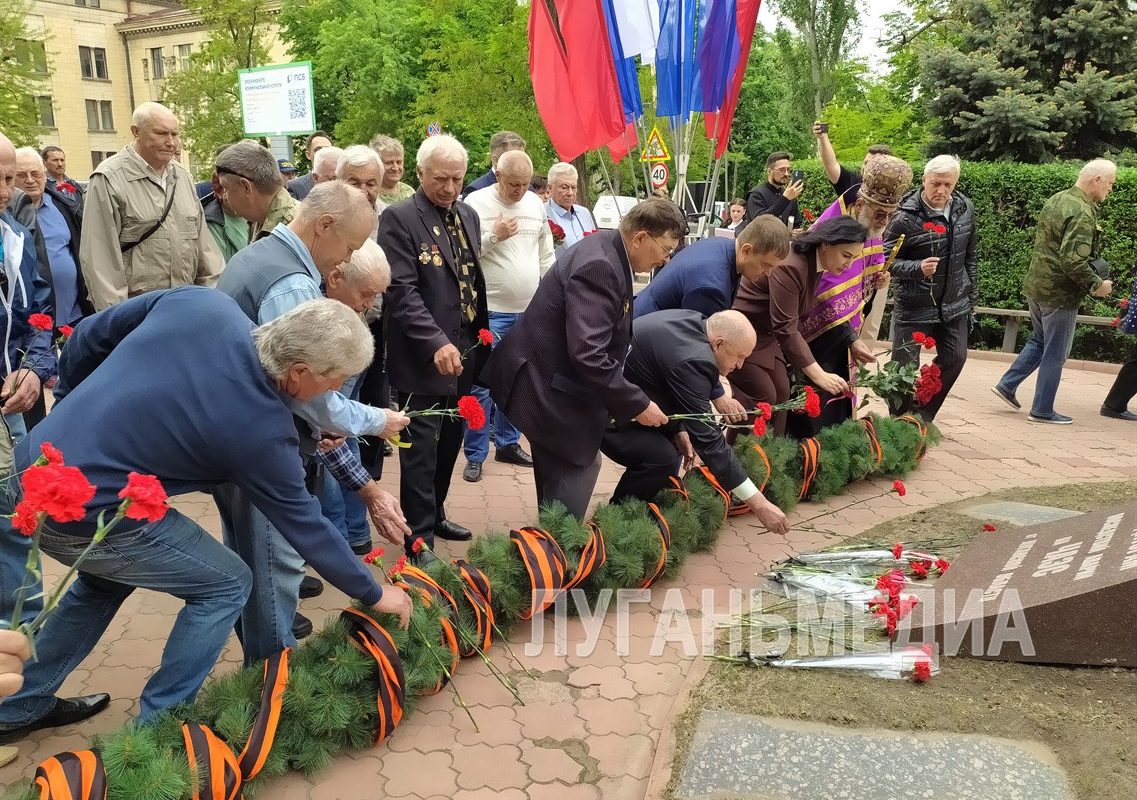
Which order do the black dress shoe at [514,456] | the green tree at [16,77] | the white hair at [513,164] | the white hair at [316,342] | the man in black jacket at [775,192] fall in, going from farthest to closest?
the green tree at [16,77], the man in black jacket at [775,192], the black dress shoe at [514,456], the white hair at [513,164], the white hair at [316,342]

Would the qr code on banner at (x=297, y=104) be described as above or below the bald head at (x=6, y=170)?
above

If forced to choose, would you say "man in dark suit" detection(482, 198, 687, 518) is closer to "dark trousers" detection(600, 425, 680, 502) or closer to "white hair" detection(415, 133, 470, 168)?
"dark trousers" detection(600, 425, 680, 502)

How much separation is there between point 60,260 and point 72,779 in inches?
134

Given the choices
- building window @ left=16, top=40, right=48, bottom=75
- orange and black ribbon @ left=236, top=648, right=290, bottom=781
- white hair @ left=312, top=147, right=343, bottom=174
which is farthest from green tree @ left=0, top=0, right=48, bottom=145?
orange and black ribbon @ left=236, top=648, right=290, bottom=781

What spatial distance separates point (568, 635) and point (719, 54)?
225 inches

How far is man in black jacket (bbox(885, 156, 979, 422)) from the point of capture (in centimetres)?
629

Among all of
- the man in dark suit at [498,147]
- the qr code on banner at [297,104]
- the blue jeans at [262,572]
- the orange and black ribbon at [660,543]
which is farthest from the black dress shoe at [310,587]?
the qr code on banner at [297,104]

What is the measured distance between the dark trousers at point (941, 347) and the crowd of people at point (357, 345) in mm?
20

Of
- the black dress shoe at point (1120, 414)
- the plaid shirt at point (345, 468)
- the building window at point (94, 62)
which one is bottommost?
the black dress shoe at point (1120, 414)

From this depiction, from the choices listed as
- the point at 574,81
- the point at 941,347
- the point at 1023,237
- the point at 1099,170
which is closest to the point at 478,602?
the point at 941,347

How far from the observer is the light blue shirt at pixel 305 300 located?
9.16 feet

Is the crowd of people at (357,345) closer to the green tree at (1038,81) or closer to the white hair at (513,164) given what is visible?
the white hair at (513,164)

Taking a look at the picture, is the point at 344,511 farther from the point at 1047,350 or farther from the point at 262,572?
the point at 1047,350

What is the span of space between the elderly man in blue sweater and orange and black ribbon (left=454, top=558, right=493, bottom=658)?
739 mm
